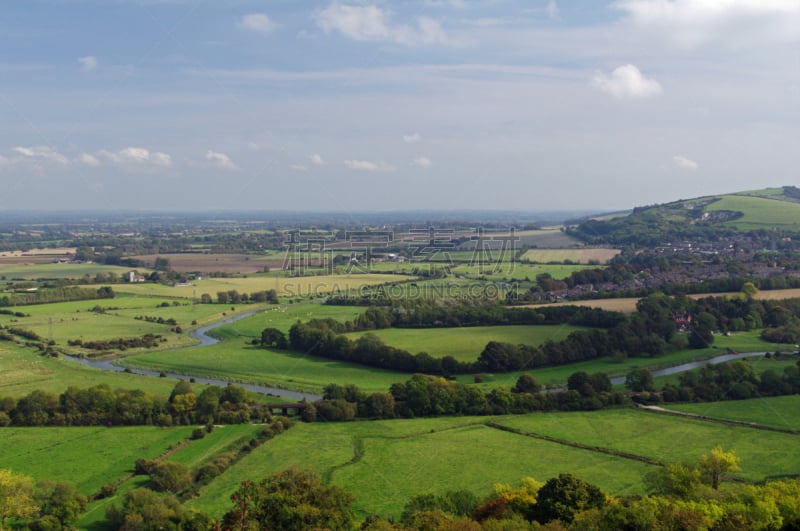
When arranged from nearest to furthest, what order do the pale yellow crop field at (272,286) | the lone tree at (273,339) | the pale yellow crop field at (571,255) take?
the lone tree at (273,339) < the pale yellow crop field at (272,286) < the pale yellow crop field at (571,255)

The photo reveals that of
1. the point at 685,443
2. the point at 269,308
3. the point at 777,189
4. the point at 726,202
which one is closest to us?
the point at 685,443

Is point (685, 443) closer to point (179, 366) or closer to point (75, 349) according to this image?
point (179, 366)

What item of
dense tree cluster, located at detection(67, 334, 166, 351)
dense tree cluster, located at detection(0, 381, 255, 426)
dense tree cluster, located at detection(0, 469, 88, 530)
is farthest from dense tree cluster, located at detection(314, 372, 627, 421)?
dense tree cluster, located at detection(67, 334, 166, 351)

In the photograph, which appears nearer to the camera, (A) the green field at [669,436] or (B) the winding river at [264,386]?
(A) the green field at [669,436]

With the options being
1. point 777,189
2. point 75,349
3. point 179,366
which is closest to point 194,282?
point 75,349

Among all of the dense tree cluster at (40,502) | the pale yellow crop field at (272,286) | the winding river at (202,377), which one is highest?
the pale yellow crop field at (272,286)

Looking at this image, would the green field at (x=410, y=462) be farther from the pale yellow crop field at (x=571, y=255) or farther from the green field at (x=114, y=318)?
the pale yellow crop field at (x=571, y=255)

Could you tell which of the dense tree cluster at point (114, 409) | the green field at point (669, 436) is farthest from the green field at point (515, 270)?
the dense tree cluster at point (114, 409)
